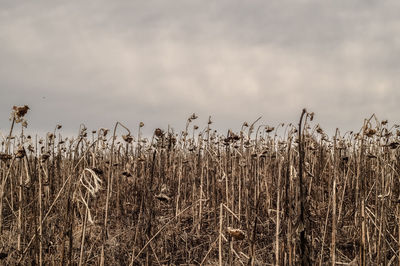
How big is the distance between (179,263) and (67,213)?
1.88 m

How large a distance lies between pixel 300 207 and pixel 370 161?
3.70m

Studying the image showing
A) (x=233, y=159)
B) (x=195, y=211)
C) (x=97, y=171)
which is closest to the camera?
(x=97, y=171)

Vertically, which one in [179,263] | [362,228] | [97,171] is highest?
[97,171]

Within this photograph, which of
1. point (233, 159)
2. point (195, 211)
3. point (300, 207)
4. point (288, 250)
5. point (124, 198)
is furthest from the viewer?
point (124, 198)

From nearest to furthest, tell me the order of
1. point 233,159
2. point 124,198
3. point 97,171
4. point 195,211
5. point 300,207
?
point 97,171 → point 300,207 → point 233,159 → point 195,211 → point 124,198

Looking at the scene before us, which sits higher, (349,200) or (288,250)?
(349,200)

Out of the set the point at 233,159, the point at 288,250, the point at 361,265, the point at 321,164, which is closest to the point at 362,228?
the point at 361,265

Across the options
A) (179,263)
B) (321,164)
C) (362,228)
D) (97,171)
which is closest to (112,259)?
(179,263)

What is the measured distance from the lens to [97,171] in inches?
62.8

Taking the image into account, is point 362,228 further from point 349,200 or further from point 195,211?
point 195,211

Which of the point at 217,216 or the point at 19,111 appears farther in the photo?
the point at 217,216

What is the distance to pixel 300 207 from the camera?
1.80 metres

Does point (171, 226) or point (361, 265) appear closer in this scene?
point (361, 265)

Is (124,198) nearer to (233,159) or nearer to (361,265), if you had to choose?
(233,159)
